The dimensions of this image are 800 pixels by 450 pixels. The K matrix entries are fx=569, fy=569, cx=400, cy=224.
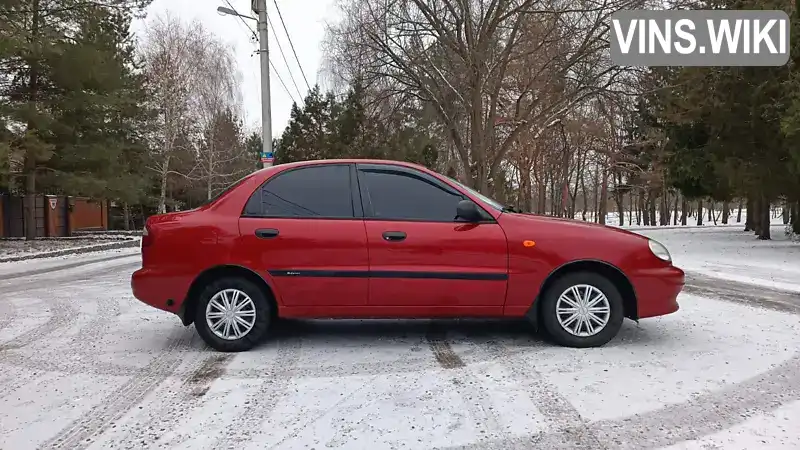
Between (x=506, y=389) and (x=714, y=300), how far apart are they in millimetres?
4920

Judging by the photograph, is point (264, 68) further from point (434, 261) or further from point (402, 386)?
point (402, 386)

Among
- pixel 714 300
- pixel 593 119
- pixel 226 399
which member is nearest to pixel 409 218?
pixel 226 399

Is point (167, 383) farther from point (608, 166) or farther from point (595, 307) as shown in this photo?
point (608, 166)

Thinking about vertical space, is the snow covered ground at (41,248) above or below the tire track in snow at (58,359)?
above

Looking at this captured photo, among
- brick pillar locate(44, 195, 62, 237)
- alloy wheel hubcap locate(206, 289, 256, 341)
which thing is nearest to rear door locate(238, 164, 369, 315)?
alloy wheel hubcap locate(206, 289, 256, 341)

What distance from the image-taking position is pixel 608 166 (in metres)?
39.9

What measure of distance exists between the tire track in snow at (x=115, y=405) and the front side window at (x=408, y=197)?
2.14 metres

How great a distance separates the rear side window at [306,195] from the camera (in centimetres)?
496

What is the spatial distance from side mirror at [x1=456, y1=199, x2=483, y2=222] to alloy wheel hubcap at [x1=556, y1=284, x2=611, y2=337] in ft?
3.29

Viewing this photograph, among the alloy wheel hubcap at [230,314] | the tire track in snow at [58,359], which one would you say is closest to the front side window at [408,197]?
the alloy wheel hubcap at [230,314]

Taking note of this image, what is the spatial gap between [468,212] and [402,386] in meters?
1.59

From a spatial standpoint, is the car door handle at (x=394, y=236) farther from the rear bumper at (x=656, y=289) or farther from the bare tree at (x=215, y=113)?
the bare tree at (x=215, y=113)

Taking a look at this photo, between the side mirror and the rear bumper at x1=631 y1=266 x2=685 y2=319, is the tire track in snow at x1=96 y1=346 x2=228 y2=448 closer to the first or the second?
the side mirror

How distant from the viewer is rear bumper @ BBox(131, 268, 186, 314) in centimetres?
491
